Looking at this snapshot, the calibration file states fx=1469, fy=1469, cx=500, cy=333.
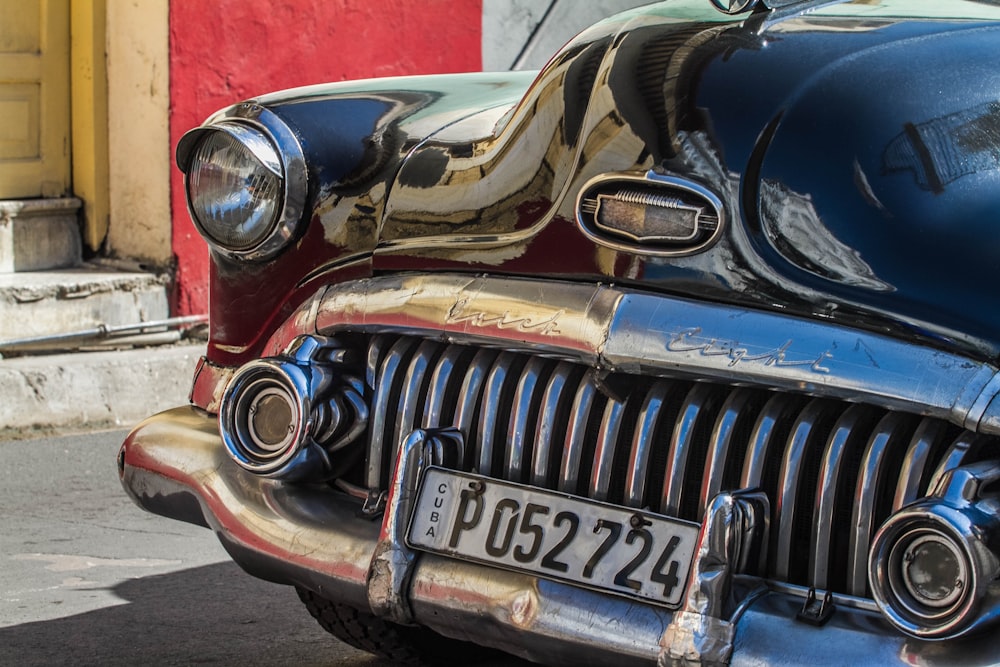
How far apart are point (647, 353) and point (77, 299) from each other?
3823mm

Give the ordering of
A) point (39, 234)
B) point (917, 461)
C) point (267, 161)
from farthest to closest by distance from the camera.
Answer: point (39, 234), point (267, 161), point (917, 461)

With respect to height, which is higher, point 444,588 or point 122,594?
point 444,588

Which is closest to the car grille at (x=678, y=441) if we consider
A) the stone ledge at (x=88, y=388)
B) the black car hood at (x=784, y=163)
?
the black car hood at (x=784, y=163)

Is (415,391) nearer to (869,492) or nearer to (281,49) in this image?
(869,492)

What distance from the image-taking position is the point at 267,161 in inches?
94.6

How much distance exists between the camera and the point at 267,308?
8.37 ft

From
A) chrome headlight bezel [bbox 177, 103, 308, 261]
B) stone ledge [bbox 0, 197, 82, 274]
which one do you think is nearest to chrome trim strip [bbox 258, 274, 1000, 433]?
chrome headlight bezel [bbox 177, 103, 308, 261]

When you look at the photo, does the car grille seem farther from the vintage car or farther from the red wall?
the red wall

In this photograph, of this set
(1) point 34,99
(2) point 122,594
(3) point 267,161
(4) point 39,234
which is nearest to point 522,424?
(3) point 267,161

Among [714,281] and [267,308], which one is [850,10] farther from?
[267,308]

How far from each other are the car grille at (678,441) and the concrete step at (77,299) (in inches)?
127

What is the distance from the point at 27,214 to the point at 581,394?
393 centimetres

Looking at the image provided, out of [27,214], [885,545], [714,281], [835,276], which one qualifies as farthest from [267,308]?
[27,214]

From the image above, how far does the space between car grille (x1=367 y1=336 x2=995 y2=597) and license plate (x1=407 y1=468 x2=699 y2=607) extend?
6 cm
